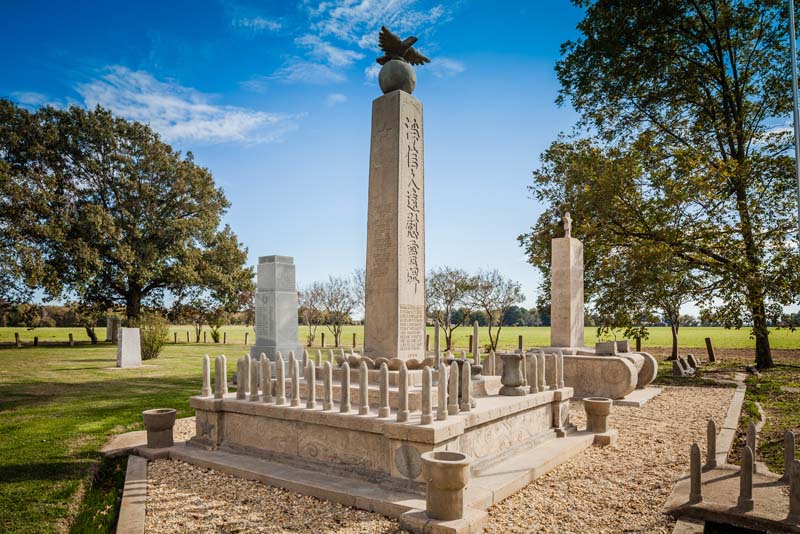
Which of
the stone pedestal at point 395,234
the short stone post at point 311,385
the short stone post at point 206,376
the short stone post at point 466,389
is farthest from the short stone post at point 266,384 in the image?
the short stone post at point 466,389

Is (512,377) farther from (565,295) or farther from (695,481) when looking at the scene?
(565,295)

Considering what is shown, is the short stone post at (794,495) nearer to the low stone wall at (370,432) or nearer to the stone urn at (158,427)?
the low stone wall at (370,432)

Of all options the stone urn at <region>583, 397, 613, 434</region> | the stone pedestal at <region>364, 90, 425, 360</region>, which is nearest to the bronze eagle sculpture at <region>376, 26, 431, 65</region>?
the stone pedestal at <region>364, 90, 425, 360</region>

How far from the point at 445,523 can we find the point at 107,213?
3186cm

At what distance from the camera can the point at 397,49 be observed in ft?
27.8

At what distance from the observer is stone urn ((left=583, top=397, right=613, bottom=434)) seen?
841cm

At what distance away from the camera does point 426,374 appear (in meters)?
5.47

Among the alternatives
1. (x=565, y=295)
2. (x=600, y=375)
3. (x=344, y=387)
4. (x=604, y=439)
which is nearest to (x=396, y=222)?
(x=344, y=387)

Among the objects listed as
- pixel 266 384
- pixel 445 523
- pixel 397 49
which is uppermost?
pixel 397 49

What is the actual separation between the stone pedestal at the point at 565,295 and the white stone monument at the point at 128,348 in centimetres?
1609

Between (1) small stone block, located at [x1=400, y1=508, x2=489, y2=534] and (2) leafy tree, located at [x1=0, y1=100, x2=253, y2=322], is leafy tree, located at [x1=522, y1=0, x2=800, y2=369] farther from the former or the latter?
(2) leafy tree, located at [x1=0, y1=100, x2=253, y2=322]

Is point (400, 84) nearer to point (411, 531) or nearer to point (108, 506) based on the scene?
point (411, 531)

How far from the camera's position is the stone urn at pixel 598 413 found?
27.6 feet

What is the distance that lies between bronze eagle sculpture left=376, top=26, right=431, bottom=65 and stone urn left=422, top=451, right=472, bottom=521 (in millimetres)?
6604
